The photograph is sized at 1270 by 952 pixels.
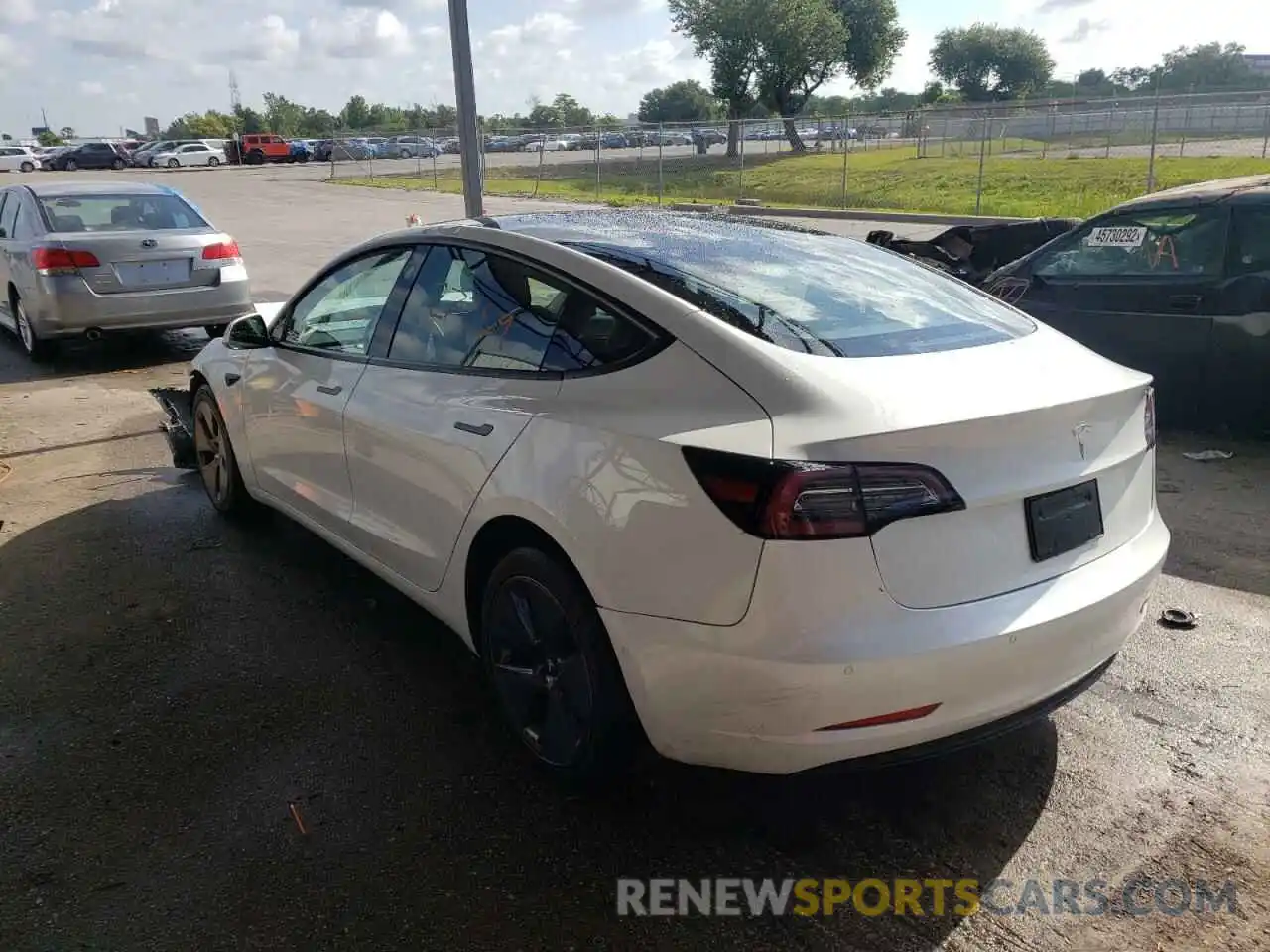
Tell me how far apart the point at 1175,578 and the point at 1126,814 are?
200 centimetres

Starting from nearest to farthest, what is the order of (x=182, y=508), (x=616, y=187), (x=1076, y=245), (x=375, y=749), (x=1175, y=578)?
(x=375, y=749) < (x=1175, y=578) < (x=182, y=508) < (x=1076, y=245) < (x=616, y=187)

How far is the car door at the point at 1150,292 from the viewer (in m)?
6.26

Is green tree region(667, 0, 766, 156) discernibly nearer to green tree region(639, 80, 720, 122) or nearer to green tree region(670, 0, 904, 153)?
green tree region(670, 0, 904, 153)

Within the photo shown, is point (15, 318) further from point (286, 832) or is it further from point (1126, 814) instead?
point (1126, 814)

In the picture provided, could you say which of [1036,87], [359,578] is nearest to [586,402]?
[359,578]

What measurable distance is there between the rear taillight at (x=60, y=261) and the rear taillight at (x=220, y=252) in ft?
3.35

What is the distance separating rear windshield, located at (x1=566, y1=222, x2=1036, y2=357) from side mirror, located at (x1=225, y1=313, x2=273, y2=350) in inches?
80.0

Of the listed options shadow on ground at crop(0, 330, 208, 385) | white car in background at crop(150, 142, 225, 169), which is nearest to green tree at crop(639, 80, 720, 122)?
white car in background at crop(150, 142, 225, 169)

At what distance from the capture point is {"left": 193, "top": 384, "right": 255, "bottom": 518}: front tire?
17.5 ft

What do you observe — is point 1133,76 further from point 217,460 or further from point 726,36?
point 217,460

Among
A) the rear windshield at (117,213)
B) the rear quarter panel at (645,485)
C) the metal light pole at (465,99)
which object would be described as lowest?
the rear quarter panel at (645,485)

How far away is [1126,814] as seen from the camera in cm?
294

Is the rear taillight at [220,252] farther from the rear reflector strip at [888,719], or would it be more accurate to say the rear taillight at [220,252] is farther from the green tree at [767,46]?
the green tree at [767,46]

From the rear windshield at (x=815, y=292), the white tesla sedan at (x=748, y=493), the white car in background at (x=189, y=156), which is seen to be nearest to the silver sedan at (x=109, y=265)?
the white tesla sedan at (x=748, y=493)
